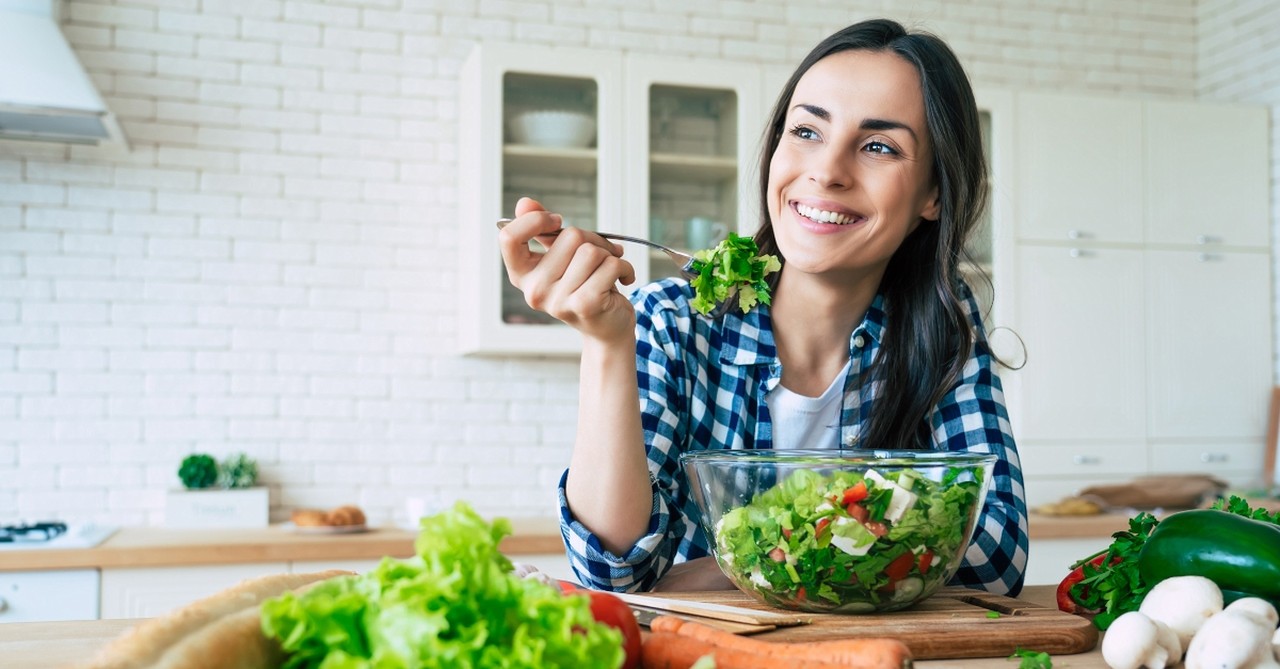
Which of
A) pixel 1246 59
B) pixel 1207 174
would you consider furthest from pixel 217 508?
pixel 1246 59

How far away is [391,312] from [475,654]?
290cm

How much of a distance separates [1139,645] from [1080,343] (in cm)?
300

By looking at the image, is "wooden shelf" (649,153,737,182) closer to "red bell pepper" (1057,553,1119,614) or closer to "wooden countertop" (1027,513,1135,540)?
"wooden countertop" (1027,513,1135,540)

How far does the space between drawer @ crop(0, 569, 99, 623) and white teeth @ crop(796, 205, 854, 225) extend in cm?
208

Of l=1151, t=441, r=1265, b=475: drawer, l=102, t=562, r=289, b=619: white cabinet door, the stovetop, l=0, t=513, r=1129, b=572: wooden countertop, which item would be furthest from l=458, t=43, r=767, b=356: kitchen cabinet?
l=1151, t=441, r=1265, b=475: drawer

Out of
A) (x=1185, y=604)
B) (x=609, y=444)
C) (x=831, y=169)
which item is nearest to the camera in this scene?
(x=1185, y=604)

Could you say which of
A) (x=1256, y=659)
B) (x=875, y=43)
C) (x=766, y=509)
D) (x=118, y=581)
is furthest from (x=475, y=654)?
(x=118, y=581)

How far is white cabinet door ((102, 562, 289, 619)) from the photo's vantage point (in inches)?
109

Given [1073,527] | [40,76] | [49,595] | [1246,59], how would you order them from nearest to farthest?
[49,595] → [40,76] → [1073,527] → [1246,59]

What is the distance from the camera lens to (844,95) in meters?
1.57

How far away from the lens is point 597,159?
3.36 m

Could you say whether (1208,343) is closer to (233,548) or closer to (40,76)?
(233,548)

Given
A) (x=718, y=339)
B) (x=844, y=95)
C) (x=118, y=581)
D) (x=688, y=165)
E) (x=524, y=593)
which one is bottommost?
(x=118, y=581)

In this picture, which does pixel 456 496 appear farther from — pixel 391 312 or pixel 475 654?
pixel 475 654
